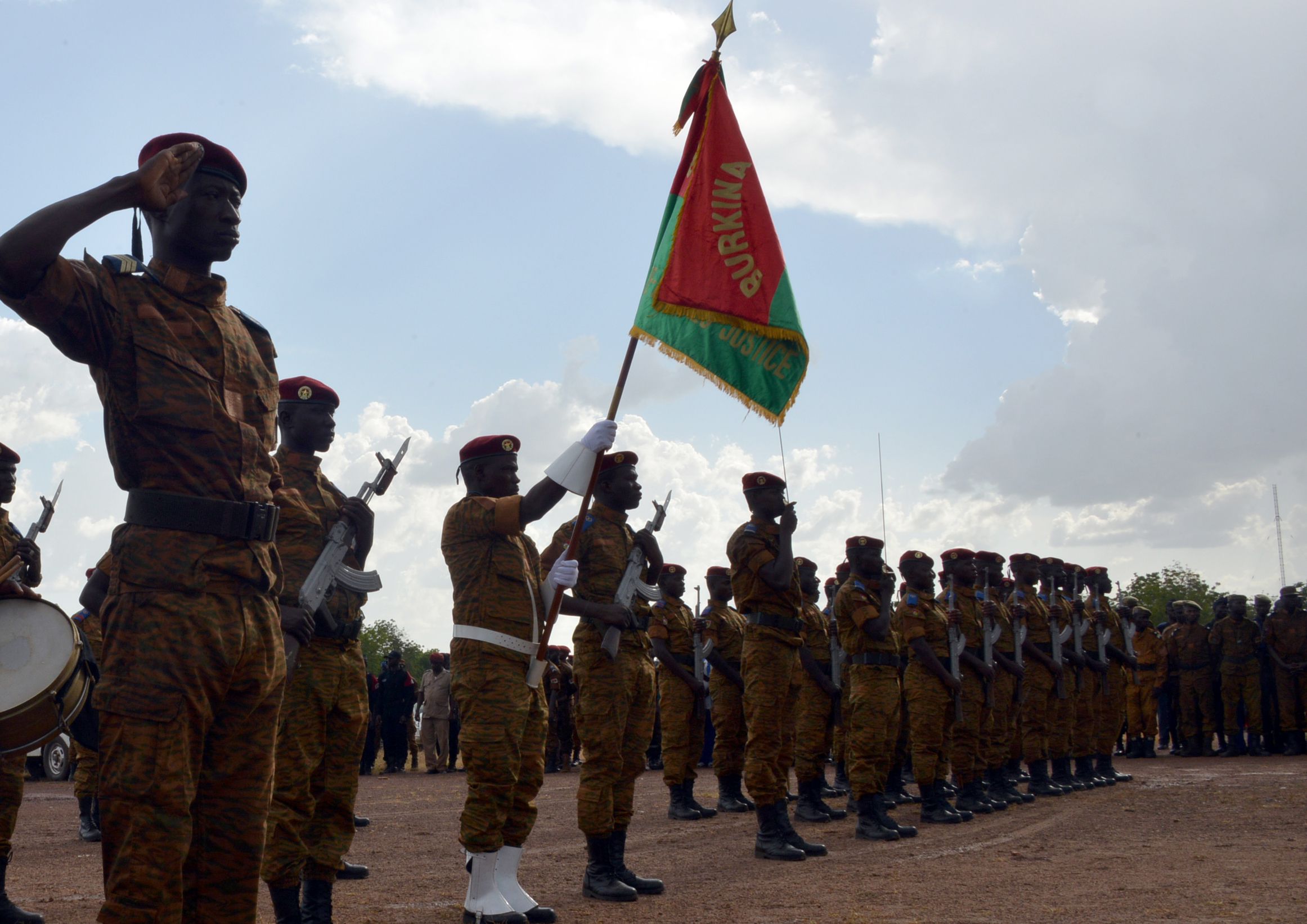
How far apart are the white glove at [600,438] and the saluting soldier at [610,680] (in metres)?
1.31

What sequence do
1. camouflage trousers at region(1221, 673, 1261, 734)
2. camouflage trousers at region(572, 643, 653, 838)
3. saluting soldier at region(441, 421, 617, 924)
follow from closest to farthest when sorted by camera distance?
saluting soldier at region(441, 421, 617, 924) → camouflage trousers at region(572, 643, 653, 838) → camouflage trousers at region(1221, 673, 1261, 734)

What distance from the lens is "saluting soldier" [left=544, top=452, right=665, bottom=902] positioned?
6.88 m

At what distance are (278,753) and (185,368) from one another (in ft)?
9.66

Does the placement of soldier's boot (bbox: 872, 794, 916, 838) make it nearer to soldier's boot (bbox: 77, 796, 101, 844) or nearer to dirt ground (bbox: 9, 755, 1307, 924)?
dirt ground (bbox: 9, 755, 1307, 924)

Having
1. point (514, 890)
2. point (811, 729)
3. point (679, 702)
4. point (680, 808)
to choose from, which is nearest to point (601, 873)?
point (514, 890)

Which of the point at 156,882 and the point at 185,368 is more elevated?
the point at 185,368

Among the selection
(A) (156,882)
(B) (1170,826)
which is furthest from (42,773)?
(A) (156,882)

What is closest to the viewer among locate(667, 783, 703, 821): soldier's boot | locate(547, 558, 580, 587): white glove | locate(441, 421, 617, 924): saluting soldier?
locate(441, 421, 617, 924): saluting soldier

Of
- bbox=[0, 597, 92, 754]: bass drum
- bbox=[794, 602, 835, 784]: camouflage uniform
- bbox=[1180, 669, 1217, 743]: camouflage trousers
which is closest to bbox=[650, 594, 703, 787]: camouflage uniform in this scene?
bbox=[794, 602, 835, 784]: camouflage uniform

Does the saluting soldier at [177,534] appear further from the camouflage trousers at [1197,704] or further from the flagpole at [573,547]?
the camouflage trousers at [1197,704]

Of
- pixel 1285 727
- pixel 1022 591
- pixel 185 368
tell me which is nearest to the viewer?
pixel 185 368

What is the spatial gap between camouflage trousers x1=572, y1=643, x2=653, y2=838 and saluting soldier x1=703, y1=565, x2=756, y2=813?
10.9ft

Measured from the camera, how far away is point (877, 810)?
927 centimetres

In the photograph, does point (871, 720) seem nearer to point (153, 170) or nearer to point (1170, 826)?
point (1170, 826)
